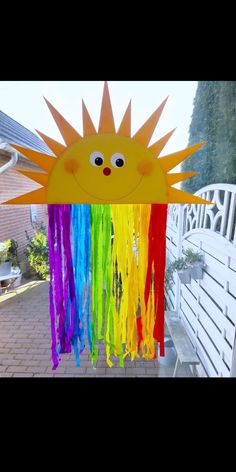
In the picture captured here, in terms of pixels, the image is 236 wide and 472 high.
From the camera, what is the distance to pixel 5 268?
2342 millimetres

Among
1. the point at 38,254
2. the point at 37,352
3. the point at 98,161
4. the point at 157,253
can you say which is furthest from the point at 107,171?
the point at 38,254

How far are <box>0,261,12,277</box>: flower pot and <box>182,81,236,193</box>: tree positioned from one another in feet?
6.17

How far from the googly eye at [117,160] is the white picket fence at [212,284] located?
2.18ft

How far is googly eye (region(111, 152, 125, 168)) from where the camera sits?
850 millimetres

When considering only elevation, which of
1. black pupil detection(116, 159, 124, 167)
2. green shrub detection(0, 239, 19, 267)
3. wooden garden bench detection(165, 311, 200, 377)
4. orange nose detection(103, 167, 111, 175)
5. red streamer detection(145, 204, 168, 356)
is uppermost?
black pupil detection(116, 159, 124, 167)

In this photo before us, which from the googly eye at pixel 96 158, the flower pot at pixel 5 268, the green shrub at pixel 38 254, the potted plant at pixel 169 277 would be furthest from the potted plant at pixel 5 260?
the googly eye at pixel 96 158

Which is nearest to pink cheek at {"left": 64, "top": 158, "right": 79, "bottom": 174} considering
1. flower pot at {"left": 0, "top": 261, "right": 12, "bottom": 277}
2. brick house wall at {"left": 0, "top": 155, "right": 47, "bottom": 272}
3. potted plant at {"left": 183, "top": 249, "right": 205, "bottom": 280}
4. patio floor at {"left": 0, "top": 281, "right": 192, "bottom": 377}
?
brick house wall at {"left": 0, "top": 155, "right": 47, "bottom": 272}

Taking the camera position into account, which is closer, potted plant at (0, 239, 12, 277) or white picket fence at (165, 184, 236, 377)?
white picket fence at (165, 184, 236, 377)

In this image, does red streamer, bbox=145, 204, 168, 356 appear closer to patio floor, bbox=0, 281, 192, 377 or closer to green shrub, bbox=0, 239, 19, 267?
patio floor, bbox=0, 281, 192, 377

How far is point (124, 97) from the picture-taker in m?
1.03

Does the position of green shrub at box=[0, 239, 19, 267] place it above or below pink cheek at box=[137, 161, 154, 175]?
below
